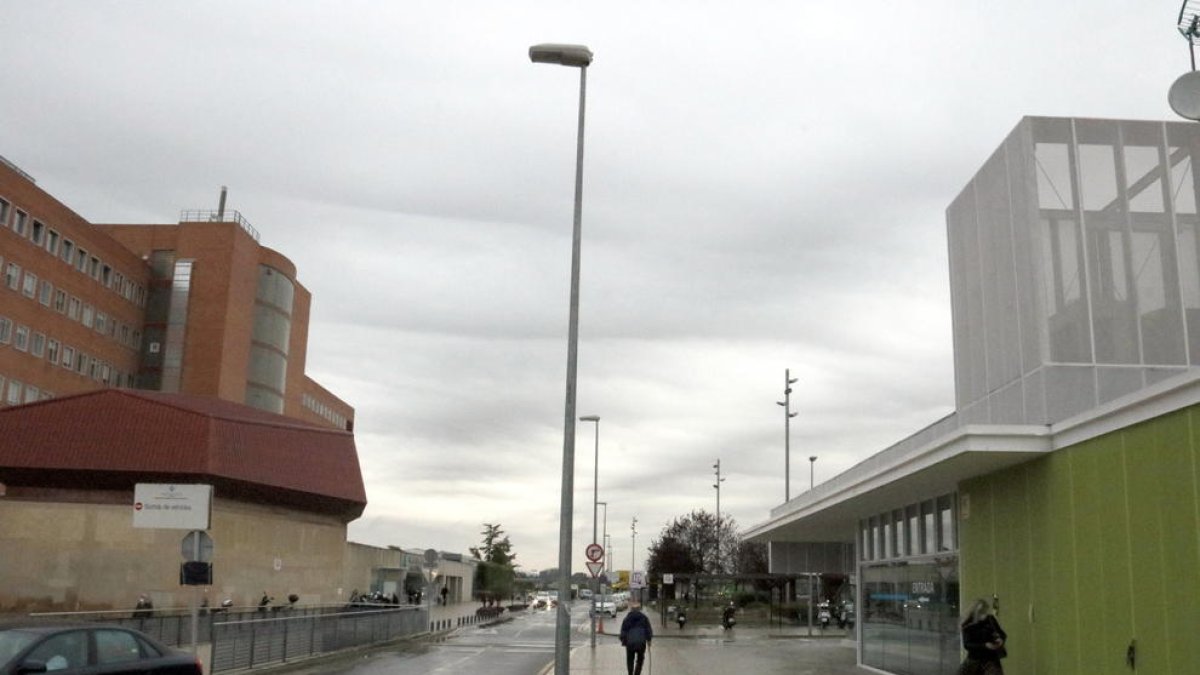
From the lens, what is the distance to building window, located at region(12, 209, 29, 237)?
2486 inches

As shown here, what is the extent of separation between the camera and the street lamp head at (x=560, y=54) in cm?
1741

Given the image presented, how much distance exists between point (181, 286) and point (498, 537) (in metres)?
112

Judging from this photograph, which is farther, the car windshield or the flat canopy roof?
the flat canopy roof

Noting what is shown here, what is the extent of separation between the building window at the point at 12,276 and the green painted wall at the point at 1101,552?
198 feet

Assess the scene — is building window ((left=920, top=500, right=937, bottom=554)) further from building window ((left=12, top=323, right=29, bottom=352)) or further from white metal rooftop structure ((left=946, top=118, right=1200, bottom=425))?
building window ((left=12, top=323, right=29, bottom=352))

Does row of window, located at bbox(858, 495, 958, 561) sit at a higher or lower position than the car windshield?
higher

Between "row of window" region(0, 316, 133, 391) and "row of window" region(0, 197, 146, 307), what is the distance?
5.20 meters

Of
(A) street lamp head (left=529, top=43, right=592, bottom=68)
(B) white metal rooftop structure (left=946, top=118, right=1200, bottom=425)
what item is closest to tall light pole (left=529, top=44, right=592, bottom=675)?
(A) street lamp head (left=529, top=43, right=592, bottom=68)

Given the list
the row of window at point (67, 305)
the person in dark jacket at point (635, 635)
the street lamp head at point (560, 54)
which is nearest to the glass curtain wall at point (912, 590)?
the person in dark jacket at point (635, 635)

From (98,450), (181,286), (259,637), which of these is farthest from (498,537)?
(259,637)

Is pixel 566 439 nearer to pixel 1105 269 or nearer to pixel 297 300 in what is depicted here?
pixel 1105 269

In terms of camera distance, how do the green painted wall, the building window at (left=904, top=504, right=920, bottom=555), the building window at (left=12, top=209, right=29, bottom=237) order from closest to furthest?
the green painted wall, the building window at (left=904, top=504, right=920, bottom=555), the building window at (left=12, top=209, right=29, bottom=237)

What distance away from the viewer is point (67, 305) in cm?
7081

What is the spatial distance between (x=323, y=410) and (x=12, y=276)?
5755 centimetres
